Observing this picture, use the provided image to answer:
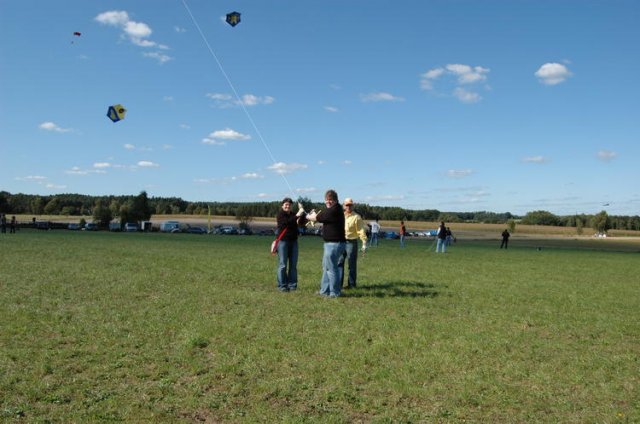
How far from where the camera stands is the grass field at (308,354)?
553 cm

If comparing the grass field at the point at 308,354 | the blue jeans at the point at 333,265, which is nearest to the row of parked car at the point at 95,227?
the grass field at the point at 308,354

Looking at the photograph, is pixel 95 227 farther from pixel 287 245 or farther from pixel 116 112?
pixel 287 245

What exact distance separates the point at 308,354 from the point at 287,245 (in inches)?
230

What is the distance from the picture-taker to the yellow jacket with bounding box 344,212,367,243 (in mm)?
13617

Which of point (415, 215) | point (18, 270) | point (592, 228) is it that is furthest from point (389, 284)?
point (415, 215)

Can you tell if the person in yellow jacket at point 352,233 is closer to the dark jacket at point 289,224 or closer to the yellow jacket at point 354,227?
the yellow jacket at point 354,227

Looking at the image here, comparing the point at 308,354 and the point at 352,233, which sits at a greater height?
the point at 352,233

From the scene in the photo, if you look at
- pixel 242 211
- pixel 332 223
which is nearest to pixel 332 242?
pixel 332 223

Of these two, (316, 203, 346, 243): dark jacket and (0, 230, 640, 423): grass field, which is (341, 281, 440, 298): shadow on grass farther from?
(316, 203, 346, 243): dark jacket

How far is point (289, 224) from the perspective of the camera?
42.5 ft

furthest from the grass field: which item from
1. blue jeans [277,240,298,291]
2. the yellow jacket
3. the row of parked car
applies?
the row of parked car

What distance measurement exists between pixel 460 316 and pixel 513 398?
4401mm

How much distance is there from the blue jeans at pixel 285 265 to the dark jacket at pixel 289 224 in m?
0.13

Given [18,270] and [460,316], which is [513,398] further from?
[18,270]
